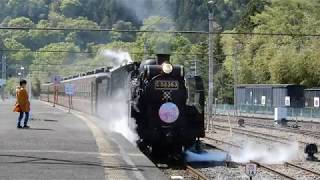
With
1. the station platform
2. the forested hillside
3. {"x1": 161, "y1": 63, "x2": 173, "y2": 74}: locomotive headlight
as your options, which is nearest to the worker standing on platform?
the station platform

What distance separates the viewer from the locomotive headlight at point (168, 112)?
15.4 metres

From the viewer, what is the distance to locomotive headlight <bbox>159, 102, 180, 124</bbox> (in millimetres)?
15445

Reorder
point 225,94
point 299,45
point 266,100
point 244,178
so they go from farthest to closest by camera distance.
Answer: point 225,94
point 299,45
point 266,100
point 244,178

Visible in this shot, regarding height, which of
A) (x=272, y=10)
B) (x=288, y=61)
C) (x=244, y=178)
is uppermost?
(x=272, y=10)

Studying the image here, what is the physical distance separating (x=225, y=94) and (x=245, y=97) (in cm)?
1395

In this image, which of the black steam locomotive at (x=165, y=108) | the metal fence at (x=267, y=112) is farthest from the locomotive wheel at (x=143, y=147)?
the metal fence at (x=267, y=112)

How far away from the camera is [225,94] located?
73.6m

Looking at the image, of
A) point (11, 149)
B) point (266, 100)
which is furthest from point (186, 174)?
point (266, 100)

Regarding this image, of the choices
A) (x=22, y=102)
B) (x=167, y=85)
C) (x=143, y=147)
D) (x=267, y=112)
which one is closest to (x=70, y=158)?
(x=167, y=85)

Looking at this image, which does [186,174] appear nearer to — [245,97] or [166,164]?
[166,164]

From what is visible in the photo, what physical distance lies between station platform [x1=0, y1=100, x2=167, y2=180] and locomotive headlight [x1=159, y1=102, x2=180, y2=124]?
1158 mm

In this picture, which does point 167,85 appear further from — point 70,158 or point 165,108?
point 70,158

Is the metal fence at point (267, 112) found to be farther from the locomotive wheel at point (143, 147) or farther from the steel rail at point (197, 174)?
the steel rail at point (197, 174)

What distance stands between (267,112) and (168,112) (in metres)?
38.2
